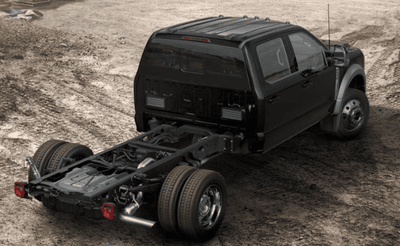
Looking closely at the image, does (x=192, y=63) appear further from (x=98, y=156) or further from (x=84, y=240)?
(x=84, y=240)

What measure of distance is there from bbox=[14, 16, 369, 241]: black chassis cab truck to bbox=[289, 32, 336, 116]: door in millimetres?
15

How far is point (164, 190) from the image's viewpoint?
5516 millimetres

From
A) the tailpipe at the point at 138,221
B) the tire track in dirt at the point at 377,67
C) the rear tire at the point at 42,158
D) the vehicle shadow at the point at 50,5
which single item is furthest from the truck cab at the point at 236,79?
the vehicle shadow at the point at 50,5

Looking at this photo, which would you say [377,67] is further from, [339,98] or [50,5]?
[50,5]

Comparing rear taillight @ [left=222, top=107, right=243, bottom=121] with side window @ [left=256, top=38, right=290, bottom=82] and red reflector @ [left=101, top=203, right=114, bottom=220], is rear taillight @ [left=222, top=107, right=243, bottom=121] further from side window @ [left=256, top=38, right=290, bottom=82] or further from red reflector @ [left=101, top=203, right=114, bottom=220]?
red reflector @ [left=101, top=203, right=114, bottom=220]

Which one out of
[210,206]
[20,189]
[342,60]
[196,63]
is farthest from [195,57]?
[20,189]

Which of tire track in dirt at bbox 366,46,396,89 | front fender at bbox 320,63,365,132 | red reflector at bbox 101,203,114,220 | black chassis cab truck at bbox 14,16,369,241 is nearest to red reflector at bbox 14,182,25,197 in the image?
black chassis cab truck at bbox 14,16,369,241

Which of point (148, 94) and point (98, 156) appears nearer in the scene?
point (98, 156)

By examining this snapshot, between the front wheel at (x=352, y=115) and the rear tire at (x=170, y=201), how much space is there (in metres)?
3.72

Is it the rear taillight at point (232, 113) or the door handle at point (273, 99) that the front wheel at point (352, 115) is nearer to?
the door handle at point (273, 99)

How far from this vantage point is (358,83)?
8.91m

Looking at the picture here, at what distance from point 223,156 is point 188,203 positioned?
2.84 metres

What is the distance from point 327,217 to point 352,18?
11.3 m

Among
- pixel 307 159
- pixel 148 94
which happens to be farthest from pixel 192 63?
pixel 307 159
